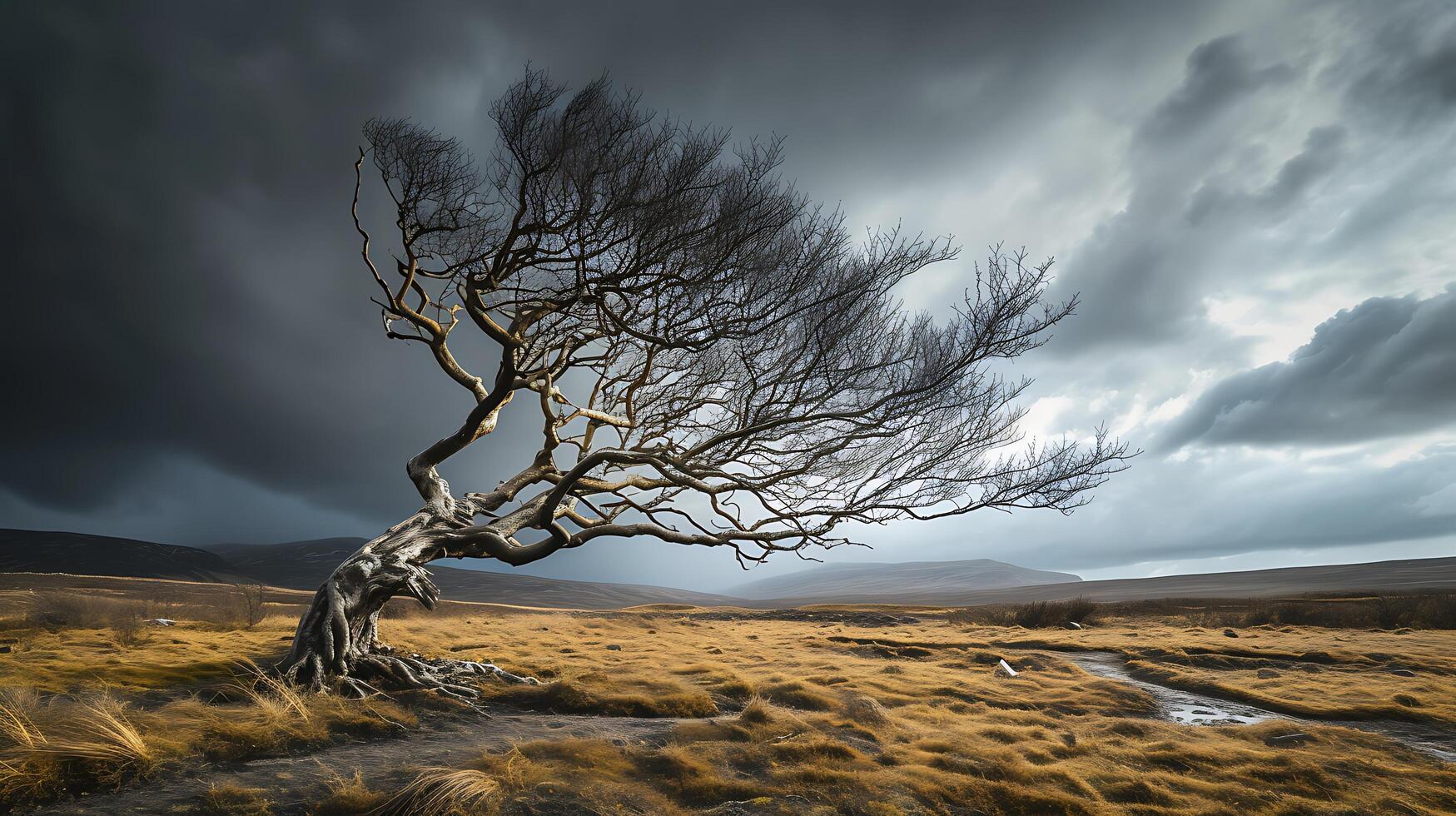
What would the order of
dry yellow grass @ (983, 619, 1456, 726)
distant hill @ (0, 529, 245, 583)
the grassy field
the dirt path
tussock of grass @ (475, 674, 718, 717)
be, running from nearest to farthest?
1. the dirt path
2. the grassy field
3. tussock of grass @ (475, 674, 718, 717)
4. dry yellow grass @ (983, 619, 1456, 726)
5. distant hill @ (0, 529, 245, 583)

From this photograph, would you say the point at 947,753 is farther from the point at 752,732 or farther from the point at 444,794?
the point at 444,794

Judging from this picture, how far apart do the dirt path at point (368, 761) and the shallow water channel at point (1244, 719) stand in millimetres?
7498

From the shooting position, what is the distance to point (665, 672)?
916 centimetres

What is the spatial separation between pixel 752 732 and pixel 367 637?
559 cm

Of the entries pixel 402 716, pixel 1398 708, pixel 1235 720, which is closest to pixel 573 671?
pixel 402 716

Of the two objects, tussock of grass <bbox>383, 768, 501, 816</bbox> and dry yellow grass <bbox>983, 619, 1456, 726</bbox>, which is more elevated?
tussock of grass <bbox>383, 768, 501, 816</bbox>

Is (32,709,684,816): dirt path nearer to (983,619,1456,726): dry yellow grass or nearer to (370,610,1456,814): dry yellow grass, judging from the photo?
(370,610,1456,814): dry yellow grass

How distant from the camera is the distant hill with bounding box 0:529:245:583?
311 feet

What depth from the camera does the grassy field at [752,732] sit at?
3.93m

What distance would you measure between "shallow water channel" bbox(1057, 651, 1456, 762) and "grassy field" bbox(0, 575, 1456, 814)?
0.29m

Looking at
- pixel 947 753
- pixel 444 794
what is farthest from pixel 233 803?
pixel 947 753

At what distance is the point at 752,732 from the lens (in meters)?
5.64

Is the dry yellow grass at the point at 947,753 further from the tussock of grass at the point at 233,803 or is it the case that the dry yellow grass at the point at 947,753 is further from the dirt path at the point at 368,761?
the tussock of grass at the point at 233,803

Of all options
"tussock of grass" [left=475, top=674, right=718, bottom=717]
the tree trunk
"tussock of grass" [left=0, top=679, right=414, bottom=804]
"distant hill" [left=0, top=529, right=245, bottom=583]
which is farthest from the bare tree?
"distant hill" [left=0, top=529, right=245, bottom=583]
